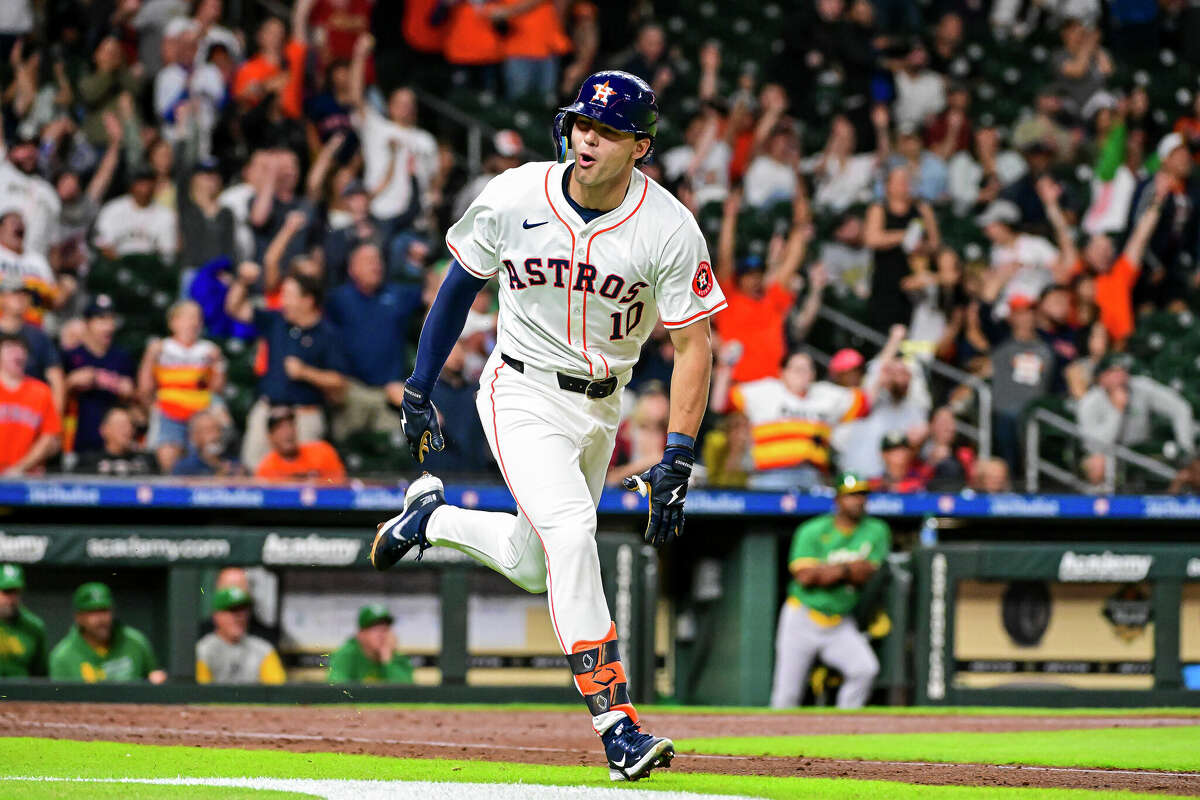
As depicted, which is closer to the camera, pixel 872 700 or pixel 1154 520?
pixel 872 700

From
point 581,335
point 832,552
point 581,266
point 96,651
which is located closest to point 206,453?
point 96,651

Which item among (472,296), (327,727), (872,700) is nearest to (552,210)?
(472,296)

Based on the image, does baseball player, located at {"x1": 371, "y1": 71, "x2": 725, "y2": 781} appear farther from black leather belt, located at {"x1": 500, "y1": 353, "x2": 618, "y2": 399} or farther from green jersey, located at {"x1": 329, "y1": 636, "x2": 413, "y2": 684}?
green jersey, located at {"x1": 329, "y1": 636, "x2": 413, "y2": 684}

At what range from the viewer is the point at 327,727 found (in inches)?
282

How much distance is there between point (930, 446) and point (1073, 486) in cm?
96

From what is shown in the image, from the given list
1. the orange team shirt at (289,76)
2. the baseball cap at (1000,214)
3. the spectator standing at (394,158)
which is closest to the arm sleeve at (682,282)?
the spectator standing at (394,158)

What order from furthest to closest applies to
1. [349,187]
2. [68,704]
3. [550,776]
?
[349,187]
[68,704]
[550,776]

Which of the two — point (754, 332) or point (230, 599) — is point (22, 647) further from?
point (754, 332)

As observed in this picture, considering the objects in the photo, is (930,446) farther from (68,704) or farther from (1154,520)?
(68,704)

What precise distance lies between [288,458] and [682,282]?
17.1ft

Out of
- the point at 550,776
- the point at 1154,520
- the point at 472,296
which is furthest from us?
the point at 1154,520

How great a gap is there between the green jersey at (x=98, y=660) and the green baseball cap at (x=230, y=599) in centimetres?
46

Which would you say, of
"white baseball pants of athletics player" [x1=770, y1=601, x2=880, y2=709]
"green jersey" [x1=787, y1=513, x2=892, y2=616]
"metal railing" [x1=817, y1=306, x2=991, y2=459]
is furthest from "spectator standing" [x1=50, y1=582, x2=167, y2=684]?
"metal railing" [x1=817, y1=306, x2=991, y2=459]

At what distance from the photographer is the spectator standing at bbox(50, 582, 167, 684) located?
891 centimetres
